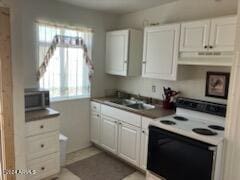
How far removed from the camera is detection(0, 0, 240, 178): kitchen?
217 cm

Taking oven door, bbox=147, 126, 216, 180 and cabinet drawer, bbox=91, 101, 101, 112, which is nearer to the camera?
oven door, bbox=147, 126, 216, 180

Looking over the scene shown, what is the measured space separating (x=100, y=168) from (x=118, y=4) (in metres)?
2.52

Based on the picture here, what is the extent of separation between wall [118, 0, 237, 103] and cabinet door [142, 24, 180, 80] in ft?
0.57

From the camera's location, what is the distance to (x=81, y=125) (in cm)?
353

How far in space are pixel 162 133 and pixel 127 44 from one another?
5.30 feet

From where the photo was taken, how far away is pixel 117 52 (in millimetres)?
3418

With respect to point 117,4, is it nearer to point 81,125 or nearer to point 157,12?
point 157,12

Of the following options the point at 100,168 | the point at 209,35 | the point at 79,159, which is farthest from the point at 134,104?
the point at 209,35

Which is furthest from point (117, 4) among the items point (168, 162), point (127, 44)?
point (168, 162)

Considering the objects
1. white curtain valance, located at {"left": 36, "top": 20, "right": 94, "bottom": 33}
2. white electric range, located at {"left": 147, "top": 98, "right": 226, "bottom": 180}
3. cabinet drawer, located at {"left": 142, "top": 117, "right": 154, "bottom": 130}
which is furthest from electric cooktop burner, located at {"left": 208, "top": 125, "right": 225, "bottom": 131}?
white curtain valance, located at {"left": 36, "top": 20, "right": 94, "bottom": 33}

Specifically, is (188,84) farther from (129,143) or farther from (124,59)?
(129,143)

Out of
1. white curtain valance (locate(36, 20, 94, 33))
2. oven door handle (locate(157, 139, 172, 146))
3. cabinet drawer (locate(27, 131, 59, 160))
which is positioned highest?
white curtain valance (locate(36, 20, 94, 33))

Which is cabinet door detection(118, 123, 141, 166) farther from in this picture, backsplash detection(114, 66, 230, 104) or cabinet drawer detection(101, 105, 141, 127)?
backsplash detection(114, 66, 230, 104)

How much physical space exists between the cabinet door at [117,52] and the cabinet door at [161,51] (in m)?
0.40
